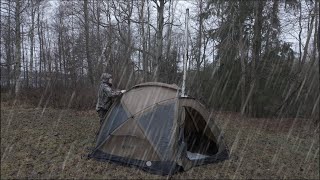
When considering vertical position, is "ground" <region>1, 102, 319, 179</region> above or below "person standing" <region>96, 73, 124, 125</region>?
below

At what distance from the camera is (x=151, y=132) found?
23.5 feet

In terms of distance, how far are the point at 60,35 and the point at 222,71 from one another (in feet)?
50.2

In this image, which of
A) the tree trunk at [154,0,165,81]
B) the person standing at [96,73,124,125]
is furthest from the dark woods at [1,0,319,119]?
the person standing at [96,73,124,125]

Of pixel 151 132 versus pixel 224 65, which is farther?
pixel 224 65

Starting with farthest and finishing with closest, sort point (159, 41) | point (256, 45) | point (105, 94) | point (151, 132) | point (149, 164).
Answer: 1. point (159, 41)
2. point (256, 45)
3. point (105, 94)
4. point (151, 132)
5. point (149, 164)

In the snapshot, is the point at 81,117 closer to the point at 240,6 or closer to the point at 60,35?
the point at 240,6

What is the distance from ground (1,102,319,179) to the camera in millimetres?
6828

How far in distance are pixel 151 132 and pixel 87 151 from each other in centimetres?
199

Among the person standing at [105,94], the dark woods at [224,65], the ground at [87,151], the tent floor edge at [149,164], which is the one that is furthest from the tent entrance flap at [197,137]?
the dark woods at [224,65]

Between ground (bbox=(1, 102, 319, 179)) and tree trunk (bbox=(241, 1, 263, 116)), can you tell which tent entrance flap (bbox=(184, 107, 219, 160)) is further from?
tree trunk (bbox=(241, 1, 263, 116))

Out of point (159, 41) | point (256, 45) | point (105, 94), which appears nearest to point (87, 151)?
point (105, 94)

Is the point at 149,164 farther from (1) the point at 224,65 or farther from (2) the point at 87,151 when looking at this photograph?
(1) the point at 224,65

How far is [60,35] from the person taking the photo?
2828cm

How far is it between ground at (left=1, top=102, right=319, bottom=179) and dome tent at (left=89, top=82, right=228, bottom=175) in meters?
0.23
